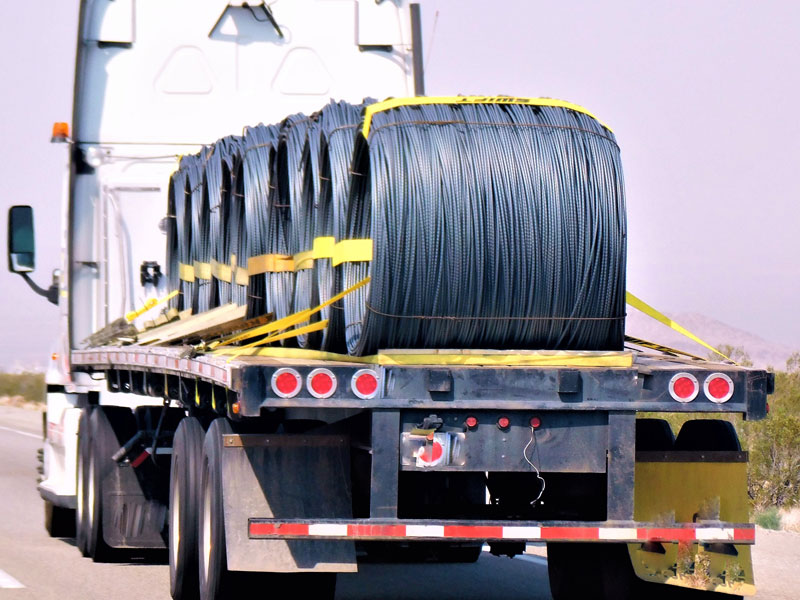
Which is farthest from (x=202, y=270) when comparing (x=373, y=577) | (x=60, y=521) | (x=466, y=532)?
(x=466, y=532)

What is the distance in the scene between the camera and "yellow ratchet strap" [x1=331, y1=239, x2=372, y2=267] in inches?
291

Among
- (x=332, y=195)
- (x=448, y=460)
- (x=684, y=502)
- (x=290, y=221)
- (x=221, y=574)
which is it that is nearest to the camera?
(x=448, y=460)

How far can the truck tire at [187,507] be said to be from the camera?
8422 mm

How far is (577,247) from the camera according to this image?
7.38 metres

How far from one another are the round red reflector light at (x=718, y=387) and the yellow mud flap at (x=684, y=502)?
0.47 metres

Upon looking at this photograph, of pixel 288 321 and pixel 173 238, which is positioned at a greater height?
pixel 173 238

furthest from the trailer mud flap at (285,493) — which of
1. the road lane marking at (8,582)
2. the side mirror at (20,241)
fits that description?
the side mirror at (20,241)

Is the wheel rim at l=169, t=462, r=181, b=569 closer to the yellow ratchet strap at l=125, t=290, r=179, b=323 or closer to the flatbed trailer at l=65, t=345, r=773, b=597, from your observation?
the flatbed trailer at l=65, t=345, r=773, b=597

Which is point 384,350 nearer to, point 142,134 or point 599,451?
point 599,451

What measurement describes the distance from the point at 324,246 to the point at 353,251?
0.47 m

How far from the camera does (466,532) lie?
6789mm

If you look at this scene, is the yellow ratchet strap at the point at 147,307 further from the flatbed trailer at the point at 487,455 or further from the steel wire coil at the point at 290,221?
the flatbed trailer at the point at 487,455

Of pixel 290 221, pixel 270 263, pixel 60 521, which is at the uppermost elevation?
pixel 290 221

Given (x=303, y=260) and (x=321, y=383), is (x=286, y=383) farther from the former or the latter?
(x=303, y=260)
